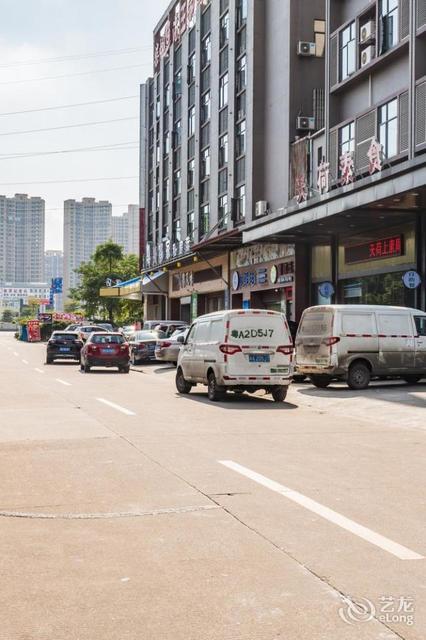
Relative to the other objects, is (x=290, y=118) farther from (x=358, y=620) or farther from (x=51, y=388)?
(x=358, y=620)

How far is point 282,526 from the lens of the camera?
573 centimetres

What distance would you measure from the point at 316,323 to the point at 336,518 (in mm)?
13858

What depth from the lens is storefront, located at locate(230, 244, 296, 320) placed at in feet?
118

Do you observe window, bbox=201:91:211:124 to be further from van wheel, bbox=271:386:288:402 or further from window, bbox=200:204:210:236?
van wheel, bbox=271:386:288:402

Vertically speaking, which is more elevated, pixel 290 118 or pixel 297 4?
pixel 297 4

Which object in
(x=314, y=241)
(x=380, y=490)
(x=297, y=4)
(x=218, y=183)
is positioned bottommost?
(x=380, y=490)

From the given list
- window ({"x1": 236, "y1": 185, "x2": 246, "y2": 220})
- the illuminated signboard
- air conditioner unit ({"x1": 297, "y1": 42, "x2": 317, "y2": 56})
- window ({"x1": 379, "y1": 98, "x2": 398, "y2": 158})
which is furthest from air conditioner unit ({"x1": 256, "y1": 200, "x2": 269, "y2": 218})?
window ({"x1": 379, "y1": 98, "x2": 398, "y2": 158})

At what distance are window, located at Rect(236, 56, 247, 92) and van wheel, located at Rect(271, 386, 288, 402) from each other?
2762cm

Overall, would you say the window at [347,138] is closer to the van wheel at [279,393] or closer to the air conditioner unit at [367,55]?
the air conditioner unit at [367,55]

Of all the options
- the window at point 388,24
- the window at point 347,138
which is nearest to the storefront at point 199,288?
the window at point 347,138

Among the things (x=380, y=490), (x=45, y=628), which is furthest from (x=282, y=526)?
(x=45, y=628)

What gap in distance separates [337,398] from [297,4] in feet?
79.4

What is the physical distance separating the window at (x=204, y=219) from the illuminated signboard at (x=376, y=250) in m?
18.2

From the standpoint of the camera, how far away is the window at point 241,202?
41.6m
